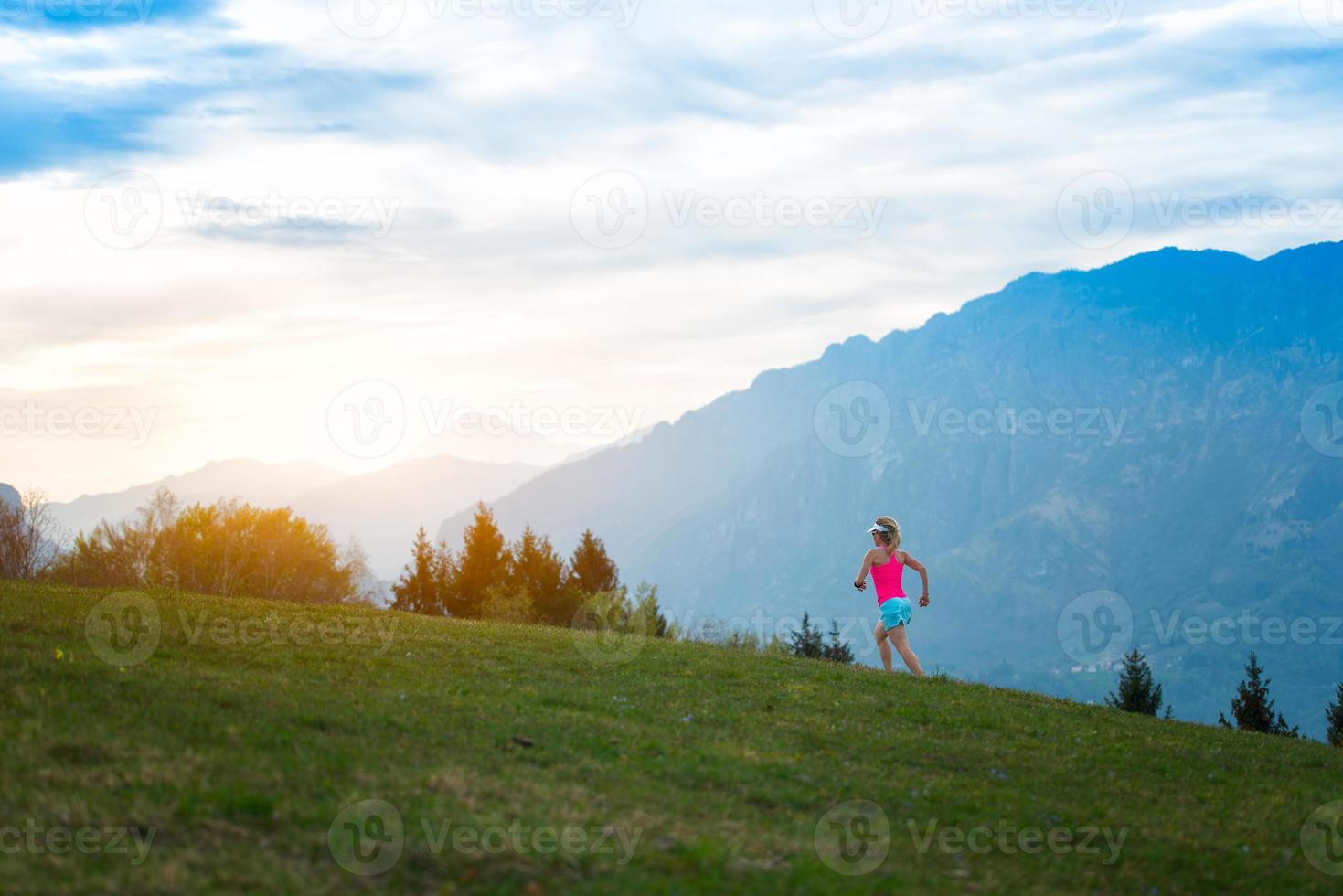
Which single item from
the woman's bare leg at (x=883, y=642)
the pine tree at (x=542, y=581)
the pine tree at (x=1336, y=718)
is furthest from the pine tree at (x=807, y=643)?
the pine tree at (x=542, y=581)

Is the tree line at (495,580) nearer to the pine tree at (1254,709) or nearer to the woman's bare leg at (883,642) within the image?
the pine tree at (1254,709)

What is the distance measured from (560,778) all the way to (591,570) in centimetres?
6407

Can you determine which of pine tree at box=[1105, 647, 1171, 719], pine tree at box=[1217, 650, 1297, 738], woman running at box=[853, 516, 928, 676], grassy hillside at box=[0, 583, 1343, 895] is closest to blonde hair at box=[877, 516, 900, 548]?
woman running at box=[853, 516, 928, 676]

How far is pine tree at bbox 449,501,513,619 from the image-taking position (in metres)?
68.5

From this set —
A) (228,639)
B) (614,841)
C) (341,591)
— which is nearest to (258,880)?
(614,841)

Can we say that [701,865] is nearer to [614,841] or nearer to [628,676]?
[614,841]

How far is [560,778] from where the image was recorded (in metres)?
10.9

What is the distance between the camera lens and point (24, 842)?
25.9ft

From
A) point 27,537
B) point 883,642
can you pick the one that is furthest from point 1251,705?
point 27,537

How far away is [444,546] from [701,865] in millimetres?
66924

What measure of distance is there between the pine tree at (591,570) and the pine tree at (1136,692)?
122 ft

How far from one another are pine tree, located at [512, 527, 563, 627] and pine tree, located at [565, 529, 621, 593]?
1096mm

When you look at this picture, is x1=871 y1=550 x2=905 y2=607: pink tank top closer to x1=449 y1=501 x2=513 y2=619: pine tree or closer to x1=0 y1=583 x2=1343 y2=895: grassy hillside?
x1=0 y1=583 x2=1343 y2=895: grassy hillside

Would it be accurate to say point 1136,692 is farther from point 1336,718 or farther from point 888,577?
point 888,577
